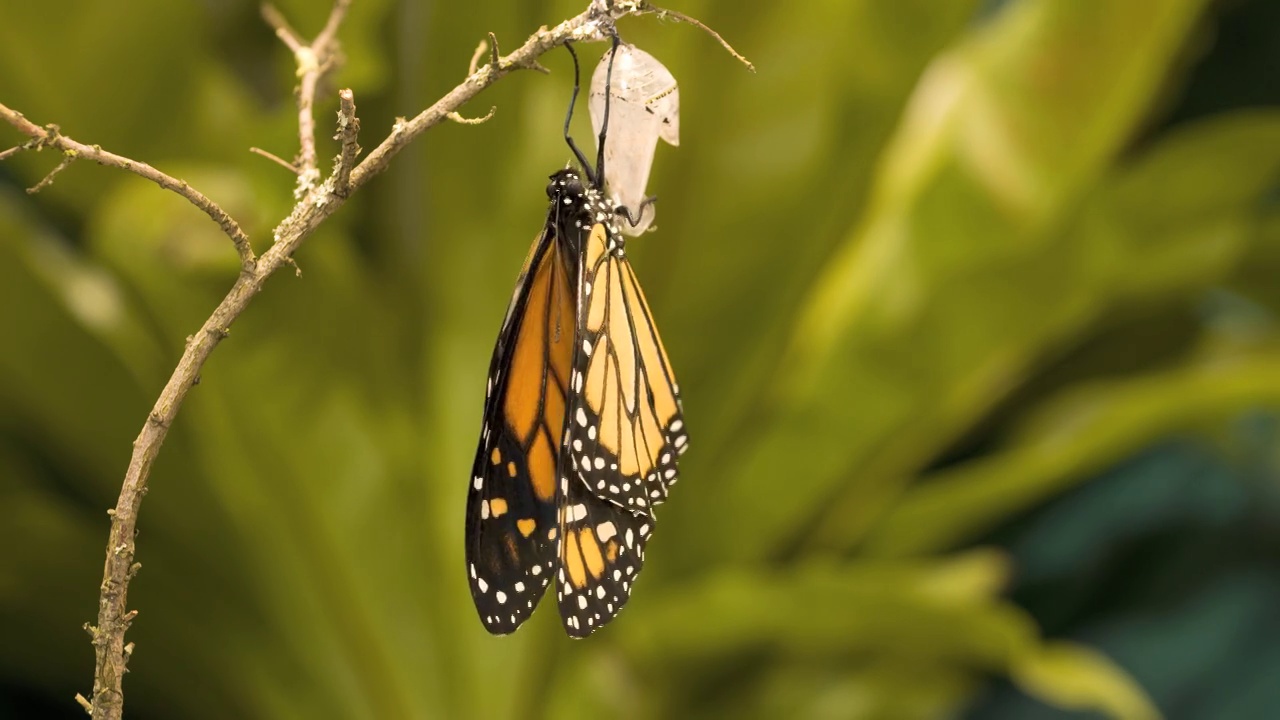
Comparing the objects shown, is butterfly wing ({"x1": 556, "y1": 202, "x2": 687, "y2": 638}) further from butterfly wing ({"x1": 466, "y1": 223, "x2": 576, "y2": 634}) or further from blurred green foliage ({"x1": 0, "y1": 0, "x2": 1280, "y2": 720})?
blurred green foliage ({"x1": 0, "y1": 0, "x2": 1280, "y2": 720})

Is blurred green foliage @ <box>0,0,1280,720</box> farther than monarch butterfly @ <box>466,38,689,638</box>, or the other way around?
blurred green foliage @ <box>0,0,1280,720</box>

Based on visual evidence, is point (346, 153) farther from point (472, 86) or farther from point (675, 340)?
point (675, 340)

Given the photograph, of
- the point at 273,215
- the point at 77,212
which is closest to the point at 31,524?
the point at 77,212

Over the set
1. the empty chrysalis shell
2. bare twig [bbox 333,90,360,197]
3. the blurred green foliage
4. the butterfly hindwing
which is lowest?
the butterfly hindwing

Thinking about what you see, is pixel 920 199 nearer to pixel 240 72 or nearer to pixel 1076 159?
pixel 1076 159

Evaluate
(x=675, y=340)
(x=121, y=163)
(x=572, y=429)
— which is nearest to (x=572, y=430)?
(x=572, y=429)

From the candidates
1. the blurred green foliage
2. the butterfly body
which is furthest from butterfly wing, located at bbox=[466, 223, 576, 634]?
the blurred green foliage

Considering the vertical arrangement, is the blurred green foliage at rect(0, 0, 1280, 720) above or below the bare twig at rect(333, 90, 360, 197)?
above
